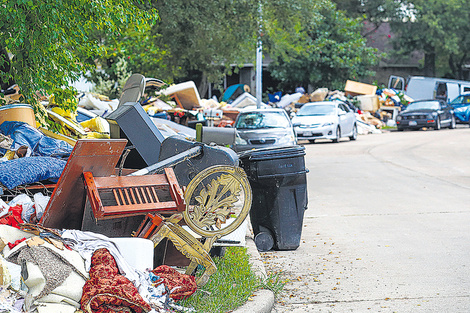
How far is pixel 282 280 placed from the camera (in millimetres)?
6172

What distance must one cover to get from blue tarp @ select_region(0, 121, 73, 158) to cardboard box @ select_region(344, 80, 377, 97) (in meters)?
31.6

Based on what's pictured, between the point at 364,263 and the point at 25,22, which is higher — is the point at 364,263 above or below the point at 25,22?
below

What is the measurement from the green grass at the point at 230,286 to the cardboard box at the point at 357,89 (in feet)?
106

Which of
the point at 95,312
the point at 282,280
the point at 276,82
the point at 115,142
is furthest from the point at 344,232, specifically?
the point at 276,82

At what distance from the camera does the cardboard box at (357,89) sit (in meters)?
37.5

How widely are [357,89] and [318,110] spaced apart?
13.0 m

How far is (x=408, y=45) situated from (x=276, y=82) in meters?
10.6

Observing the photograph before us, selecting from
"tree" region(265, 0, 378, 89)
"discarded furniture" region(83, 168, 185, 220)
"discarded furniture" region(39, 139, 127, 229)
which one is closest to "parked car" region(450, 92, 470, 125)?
"tree" region(265, 0, 378, 89)

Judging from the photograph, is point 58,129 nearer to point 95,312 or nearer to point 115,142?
point 115,142

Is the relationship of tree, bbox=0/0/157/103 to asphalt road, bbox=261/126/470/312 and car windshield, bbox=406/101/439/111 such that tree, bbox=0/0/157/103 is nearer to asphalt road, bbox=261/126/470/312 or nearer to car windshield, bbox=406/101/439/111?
asphalt road, bbox=261/126/470/312

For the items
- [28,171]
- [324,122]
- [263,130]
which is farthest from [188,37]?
[28,171]

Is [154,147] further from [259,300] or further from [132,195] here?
[259,300]

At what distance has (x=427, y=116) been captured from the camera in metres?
31.7

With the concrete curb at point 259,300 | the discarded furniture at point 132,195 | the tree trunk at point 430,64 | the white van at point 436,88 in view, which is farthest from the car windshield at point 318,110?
the tree trunk at point 430,64
